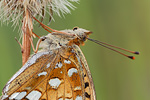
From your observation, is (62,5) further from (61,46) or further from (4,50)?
(4,50)

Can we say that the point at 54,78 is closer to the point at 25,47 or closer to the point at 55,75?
A: the point at 55,75

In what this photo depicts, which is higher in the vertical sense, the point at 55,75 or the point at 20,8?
the point at 20,8

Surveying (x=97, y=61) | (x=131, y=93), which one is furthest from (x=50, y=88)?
(x=131, y=93)

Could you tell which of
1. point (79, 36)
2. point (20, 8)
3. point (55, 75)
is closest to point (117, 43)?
point (79, 36)

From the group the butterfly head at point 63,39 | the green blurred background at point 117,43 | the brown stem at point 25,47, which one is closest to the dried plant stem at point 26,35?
the brown stem at point 25,47

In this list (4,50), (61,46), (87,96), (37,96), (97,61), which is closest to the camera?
(37,96)
